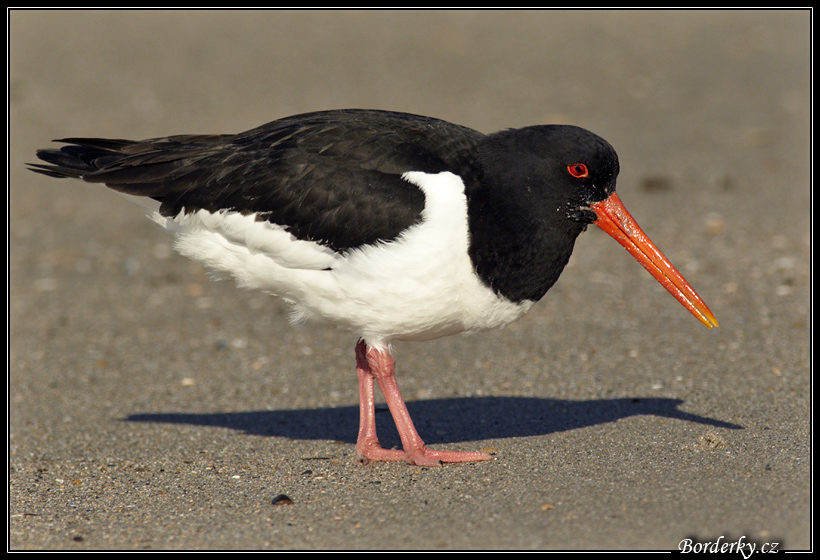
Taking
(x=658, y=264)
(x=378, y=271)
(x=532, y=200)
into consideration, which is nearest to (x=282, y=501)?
(x=378, y=271)

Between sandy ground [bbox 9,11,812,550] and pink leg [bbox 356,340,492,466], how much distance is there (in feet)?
0.42

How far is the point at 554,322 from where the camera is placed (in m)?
7.91

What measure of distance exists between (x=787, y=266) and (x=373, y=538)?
597 cm

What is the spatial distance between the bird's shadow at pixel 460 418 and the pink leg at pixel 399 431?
483mm

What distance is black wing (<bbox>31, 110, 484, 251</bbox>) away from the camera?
4.79m

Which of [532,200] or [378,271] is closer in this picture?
[378,271]

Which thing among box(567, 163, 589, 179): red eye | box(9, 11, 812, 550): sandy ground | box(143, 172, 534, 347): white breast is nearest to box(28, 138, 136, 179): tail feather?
box(143, 172, 534, 347): white breast

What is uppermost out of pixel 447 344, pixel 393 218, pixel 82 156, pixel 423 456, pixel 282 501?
pixel 82 156

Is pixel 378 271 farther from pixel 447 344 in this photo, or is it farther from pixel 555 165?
pixel 447 344

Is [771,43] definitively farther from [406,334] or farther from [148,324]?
[406,334]

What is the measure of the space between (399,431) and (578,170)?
1.78 m

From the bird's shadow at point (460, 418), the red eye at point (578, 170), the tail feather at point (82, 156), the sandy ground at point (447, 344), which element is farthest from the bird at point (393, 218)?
the sandy ground at point (447, 344)

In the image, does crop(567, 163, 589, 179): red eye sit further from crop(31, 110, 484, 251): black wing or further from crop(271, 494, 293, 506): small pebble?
crop(271, 494, 293, 506): small pebble

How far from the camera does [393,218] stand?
469cm
